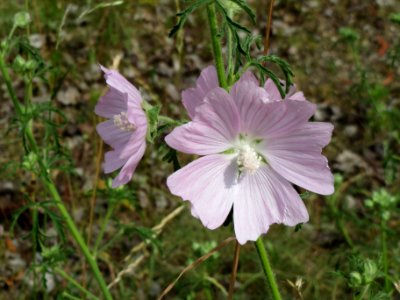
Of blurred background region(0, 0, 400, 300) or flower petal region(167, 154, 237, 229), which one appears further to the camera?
blurred background region(0, 0, 400, 300)

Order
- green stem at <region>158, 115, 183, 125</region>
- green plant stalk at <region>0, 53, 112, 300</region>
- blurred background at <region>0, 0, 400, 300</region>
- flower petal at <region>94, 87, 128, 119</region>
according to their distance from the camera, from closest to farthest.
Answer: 1. green stem at <region>158, 115, 183, 125</region>
2. flower petal at <region>94, 87, 128, 119</region>
3. green plant stalk at <region>0, 53, 112, 300</region>
4. blurred background at <region>0, 0, 400, 300</region>

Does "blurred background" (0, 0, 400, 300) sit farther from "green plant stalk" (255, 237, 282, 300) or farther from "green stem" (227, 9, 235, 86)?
"green stem" (227, 9, 235, 86)

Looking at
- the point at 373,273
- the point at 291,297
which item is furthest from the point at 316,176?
the point at 291,297

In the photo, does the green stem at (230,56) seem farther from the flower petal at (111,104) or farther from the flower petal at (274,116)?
the flower petal at (111,104)

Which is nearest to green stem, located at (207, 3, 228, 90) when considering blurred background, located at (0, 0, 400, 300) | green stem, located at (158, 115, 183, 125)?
green stem, located at (158, 115, 183, 125)

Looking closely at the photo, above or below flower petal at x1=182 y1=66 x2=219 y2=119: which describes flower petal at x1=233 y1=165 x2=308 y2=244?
below

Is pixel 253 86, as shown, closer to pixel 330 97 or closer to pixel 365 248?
pixel 365 248

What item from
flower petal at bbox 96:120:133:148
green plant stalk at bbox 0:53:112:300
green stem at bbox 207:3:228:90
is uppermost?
green stem at bbox 207:3:228:90

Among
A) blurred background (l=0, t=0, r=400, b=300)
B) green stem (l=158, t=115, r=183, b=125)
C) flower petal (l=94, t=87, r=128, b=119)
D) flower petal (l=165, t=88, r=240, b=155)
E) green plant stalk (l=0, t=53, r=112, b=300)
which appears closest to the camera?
flower petal (l=165, t=88, r=240, b=155)

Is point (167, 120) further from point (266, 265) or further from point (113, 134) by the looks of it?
point (266, 265)
